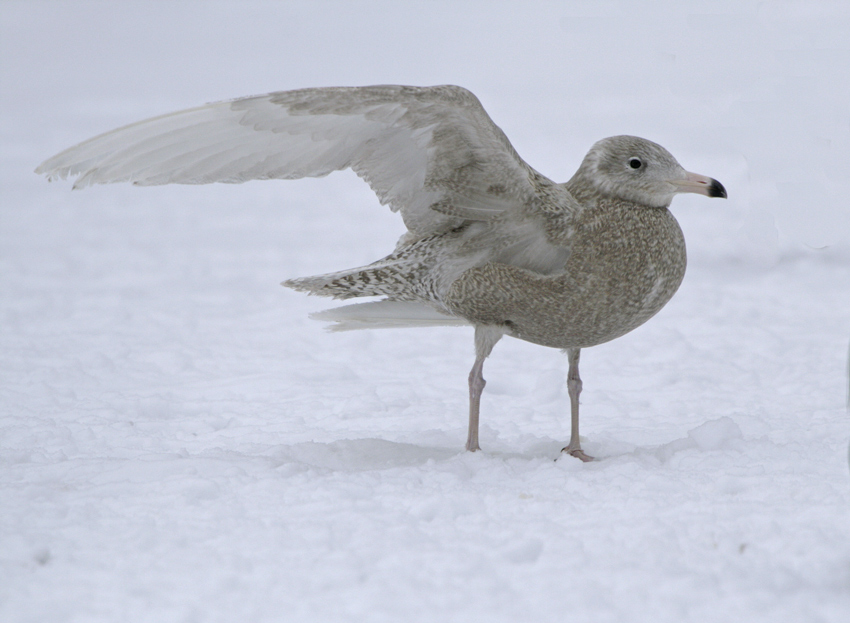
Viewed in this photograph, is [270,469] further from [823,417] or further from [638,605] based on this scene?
[823,417]

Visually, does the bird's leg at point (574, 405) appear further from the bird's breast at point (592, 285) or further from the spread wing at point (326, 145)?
the spread wing at point (326, 145)

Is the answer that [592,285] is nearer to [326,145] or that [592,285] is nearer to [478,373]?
[478,373]

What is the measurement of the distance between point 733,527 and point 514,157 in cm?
167

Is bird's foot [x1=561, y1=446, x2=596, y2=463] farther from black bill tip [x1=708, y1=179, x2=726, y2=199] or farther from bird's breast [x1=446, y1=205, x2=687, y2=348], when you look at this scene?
black bill tip [x1=708, y1=179, x2=726, y2=199]

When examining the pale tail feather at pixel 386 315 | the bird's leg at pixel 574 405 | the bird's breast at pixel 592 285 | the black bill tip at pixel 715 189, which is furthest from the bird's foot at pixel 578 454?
Result: the black bill tip at pixel 715 189

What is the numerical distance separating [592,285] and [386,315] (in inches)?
45.8

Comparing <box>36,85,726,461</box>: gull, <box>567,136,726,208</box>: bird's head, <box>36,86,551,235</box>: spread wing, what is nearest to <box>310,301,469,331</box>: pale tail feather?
<box>36,85,726,461</box>: gull

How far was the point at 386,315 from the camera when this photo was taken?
175 inches

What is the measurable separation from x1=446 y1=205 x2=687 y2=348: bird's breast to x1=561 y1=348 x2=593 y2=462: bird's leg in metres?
0.41

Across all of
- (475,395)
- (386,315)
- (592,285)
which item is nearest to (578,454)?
(475,395)

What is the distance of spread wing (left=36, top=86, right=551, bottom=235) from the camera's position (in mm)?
3488

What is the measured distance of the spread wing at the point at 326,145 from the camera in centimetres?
349

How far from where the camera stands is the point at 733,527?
2.80 meters

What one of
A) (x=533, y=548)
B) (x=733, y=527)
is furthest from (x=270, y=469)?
(x=733, y=527)
